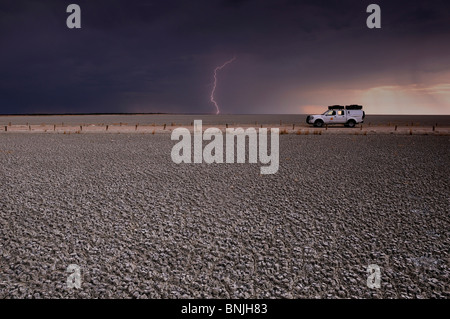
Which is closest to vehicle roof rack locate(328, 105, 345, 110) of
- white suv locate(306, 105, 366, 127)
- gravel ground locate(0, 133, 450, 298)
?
white suv locate(306, 105, 366, 127)

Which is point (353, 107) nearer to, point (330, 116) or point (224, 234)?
point (330, 116)

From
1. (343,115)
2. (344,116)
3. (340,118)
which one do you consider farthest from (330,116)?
(344,116)

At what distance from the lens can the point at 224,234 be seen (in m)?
4.86

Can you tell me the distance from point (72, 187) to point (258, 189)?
17.8ft

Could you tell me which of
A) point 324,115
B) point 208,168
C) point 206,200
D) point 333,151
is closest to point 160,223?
point 206,200

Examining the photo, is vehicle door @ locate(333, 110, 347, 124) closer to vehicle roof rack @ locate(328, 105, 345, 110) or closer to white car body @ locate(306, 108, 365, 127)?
white car body @ locate(306, 108, 365, 127)

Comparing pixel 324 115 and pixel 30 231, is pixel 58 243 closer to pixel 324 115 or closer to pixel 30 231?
pixel 30 231

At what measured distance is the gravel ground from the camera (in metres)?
3.46

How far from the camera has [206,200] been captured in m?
6.70

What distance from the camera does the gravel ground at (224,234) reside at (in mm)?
3463

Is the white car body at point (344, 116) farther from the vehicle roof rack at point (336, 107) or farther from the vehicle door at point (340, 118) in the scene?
the vehicle roof rack at point (336, 107)

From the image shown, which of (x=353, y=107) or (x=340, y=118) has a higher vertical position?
(x=353, y=107)

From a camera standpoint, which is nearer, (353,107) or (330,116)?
(330,116)

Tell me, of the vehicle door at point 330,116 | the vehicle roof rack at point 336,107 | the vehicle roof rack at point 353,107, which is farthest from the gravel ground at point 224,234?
the vehicle roof rack at point 353,107
